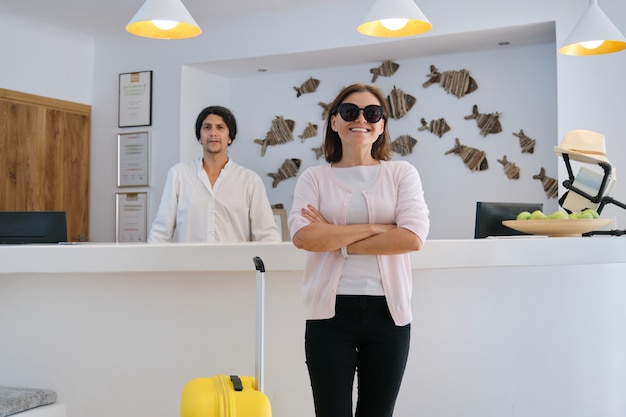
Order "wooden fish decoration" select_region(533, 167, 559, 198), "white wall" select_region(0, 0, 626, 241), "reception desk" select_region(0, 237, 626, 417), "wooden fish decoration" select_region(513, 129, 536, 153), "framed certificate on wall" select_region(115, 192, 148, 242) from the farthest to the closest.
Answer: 1. "framed certificate on wall" select_region(115, 192, 148, 242)
2. "wooden fish decoration" select_region(513, 129, 536, 153)
3. "wooden fish decoration" select_region(533, 167, 559, 198)
4. "white wall" select_region(0, 0, 626, 241)
5. "reception desk" select_region(0, 237, 626, 417)

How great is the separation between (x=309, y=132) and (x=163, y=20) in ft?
9.59

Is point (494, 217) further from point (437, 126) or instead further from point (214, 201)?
point (437, 126)

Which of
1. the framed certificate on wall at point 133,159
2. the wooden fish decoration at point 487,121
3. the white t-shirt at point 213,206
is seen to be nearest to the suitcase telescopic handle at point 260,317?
the white t-shirt at point 213,206

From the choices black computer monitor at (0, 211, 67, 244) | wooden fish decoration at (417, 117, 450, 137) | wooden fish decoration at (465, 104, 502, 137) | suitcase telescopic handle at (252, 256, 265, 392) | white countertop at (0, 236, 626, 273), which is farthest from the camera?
wooden fish decoration at (417, 117, 450, 137)

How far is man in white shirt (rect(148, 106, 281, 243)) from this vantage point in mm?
3539

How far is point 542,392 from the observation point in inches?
112

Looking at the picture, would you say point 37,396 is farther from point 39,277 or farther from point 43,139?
point 43,139

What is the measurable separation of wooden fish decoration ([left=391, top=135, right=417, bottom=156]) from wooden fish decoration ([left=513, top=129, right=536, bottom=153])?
2.53 feet

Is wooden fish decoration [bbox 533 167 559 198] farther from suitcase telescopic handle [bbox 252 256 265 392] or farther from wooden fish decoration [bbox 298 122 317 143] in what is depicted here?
suitcase telescopic handle [bbox 252 256 265 392]

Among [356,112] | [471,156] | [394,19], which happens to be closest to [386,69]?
[471,156]

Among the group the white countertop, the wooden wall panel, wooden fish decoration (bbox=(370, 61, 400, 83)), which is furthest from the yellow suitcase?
the wooden wall panel

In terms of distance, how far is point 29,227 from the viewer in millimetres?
3326

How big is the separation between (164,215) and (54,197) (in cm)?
280

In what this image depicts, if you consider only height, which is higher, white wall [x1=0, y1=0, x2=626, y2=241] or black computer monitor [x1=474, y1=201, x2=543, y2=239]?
white wall [x1=0, y1=0, x2=626, y2=241]
